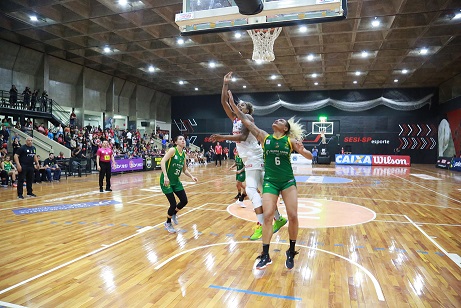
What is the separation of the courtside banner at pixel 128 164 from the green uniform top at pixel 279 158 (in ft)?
49.4

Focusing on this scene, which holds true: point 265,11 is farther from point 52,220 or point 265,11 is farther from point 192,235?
point 52,220

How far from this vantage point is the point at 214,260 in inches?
175

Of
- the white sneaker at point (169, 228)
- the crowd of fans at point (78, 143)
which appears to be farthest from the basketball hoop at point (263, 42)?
the crowd of fans at point (78, 143)

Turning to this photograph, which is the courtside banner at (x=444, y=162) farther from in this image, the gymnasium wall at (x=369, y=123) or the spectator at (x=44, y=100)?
the spectator at (x=44, y=100)

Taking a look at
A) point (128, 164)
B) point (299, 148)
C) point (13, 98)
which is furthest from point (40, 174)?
point (299, 148)

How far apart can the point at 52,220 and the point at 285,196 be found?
5.30 m

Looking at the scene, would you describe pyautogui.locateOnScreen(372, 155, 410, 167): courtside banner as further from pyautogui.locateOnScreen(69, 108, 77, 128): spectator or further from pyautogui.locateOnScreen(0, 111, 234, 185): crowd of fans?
pyautogui.locateOnScreen(69, 108, 77, 128): spectator

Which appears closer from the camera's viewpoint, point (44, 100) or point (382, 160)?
point (44, 100)

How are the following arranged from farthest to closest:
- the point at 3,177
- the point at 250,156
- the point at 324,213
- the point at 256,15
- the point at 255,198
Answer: the point at 3,177 < the point at 324,213 < the point at 256,15 < the point at 250,156 < the point at 255,198

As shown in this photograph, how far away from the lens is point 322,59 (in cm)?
2086

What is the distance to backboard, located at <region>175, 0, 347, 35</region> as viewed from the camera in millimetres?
6805

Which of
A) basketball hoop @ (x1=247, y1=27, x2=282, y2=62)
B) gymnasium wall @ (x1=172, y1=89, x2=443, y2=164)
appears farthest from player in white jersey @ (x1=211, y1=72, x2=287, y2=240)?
gymnasium wall @ (x1=172, y1=89, x2=443, y2=164)

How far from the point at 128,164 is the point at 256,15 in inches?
555

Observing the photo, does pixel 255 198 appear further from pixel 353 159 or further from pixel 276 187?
pixel 353 159
